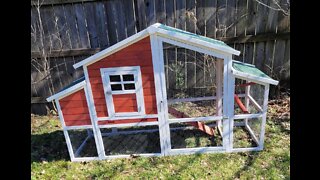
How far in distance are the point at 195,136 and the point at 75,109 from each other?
2.46 m

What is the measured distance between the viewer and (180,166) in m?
4.33

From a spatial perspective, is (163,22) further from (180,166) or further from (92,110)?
(180,166)

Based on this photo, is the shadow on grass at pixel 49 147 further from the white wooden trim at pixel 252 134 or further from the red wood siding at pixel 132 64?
the white wooden trim at pixel 252 134

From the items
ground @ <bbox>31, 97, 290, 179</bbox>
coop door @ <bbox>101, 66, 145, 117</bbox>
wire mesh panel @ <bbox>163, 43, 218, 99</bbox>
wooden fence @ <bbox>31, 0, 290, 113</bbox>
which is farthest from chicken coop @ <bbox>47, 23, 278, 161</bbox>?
wooden fence @ <bbox>31, 0, 290, 113</bbox>

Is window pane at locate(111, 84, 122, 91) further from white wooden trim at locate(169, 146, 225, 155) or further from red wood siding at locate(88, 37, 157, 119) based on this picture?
white wooden trim at locate(169, 146, 225, 155)

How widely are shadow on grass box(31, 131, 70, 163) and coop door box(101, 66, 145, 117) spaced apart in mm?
1494

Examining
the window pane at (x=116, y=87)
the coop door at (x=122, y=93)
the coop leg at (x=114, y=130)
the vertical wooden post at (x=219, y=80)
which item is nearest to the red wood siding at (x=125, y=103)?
the coop door at (x=122, y=93)

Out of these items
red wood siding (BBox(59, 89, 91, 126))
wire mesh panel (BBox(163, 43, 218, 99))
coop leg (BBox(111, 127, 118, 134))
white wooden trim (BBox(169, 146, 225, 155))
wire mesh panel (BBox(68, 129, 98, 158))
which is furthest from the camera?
wire mesh panel (BBox(163, 43, 218, 99))

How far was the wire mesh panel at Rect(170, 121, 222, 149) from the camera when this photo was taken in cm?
495

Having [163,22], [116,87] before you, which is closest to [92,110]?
[116,87]

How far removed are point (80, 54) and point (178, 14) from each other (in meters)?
2.48

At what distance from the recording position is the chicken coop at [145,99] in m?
3.95

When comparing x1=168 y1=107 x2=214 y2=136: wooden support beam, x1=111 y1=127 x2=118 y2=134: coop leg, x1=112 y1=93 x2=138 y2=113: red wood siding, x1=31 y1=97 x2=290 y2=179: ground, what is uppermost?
x1=112 y1=93 x2=138 y2=113: red wood siding
